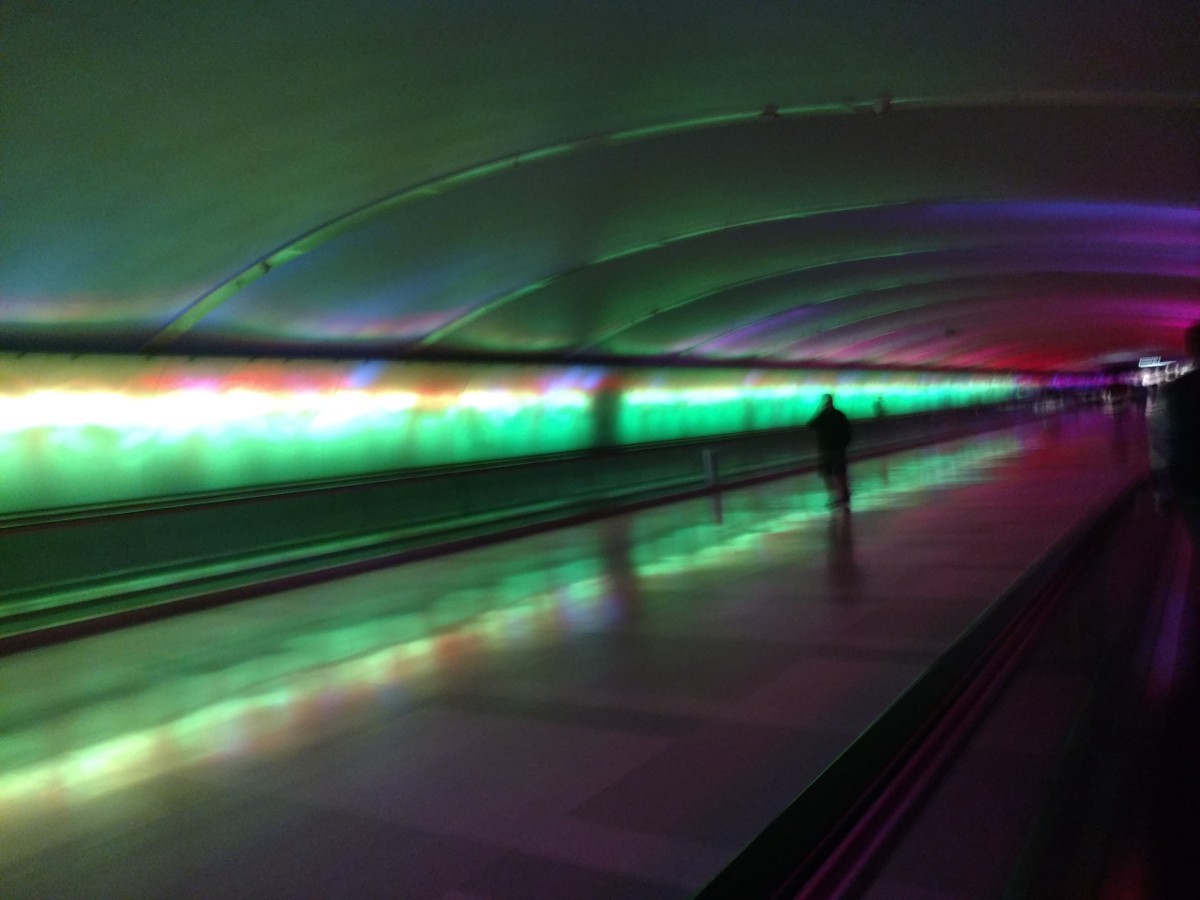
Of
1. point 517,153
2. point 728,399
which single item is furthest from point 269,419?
point 728,399

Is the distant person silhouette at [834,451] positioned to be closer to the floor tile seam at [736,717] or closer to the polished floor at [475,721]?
the polished floor at [475,721]

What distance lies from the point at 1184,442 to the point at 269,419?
45.2 ft

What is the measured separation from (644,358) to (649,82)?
15278 mm

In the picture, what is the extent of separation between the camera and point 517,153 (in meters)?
11.7

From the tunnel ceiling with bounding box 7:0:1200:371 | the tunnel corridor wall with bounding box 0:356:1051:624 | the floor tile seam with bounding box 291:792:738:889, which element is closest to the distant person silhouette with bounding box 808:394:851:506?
the tunnel ceiling with bounding box 7:0:1200:371

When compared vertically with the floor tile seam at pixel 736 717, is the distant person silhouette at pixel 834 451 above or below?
above

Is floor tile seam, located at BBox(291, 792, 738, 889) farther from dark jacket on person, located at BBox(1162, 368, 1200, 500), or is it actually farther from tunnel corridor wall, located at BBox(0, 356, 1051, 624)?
tunnel corridor wall, located at BBox(0, 356, 1051, 624)

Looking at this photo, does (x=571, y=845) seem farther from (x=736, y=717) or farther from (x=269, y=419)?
(x=269, y=419)

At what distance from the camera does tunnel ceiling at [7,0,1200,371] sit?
26.8 ft

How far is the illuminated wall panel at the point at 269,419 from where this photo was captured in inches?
494

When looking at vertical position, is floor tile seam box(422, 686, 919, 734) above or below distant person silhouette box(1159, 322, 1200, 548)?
below

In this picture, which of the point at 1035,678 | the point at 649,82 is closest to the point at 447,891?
the point at 1035,678

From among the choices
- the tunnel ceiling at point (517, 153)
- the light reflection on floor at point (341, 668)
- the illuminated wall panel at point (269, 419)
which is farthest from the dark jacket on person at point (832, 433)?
the illuminated wall panel at point (269, 419)

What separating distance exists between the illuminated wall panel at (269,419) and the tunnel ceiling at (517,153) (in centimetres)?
50
